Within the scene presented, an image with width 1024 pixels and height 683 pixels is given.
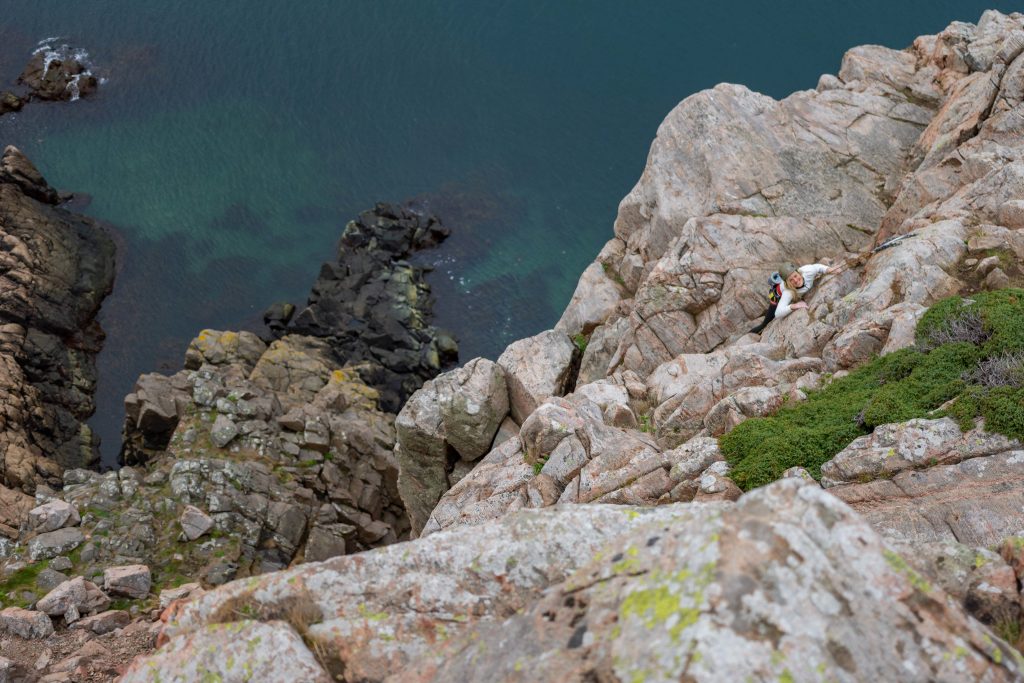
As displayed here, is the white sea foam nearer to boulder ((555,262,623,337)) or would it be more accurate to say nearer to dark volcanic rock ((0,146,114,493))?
dark volcanic rock ((0,146,114,493))

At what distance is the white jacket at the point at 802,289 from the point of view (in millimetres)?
31969

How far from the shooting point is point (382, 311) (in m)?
57.8

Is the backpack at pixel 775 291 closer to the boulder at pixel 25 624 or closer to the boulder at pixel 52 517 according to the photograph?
the boulder at pixel 25 624

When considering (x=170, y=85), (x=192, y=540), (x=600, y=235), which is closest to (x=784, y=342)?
(x=192, y=540)

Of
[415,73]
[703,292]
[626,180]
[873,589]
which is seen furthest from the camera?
[415,73]

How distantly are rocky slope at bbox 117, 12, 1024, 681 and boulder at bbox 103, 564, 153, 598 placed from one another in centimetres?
1249

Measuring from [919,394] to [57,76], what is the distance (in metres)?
82.8

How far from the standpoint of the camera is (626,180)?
223 feet

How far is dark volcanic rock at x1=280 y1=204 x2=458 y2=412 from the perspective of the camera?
183 ft

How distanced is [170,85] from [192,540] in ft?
→ 175

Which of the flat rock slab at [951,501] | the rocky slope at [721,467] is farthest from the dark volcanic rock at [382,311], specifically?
the flat rock slab at [951,501]

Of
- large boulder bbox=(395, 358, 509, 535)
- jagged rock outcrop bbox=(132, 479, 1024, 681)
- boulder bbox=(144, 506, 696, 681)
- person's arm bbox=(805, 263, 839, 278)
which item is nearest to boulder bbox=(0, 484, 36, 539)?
large boulder bbox=(395, 358, 509, 535)

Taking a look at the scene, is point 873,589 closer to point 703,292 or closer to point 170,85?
point 703,292

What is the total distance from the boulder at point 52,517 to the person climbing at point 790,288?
35.2m
